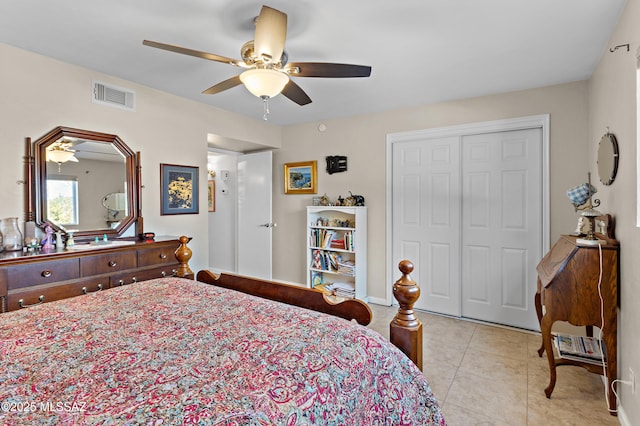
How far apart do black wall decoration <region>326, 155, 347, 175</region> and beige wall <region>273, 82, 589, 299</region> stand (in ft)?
0.21

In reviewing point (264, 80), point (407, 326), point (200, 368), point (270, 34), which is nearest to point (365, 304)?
point (407, 326)

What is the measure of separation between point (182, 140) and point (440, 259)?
3.15m

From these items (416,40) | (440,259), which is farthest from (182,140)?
(440,259)

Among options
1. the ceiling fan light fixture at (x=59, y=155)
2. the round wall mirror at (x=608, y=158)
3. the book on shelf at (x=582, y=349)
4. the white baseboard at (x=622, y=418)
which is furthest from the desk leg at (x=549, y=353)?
the ceiling fan light fixture at (x=59, y=155)

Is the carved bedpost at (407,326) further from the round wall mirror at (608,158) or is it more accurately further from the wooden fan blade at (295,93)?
the round wall mirror at (608,158)

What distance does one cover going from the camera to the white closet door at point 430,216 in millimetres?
3602

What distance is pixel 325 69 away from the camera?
6.40 ft

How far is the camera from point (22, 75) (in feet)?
7.84

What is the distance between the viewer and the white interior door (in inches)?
186

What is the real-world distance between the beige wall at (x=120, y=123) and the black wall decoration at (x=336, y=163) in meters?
1.03

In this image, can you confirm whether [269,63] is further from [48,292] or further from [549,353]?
[549,353]

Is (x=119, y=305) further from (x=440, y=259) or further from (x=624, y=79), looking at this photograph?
(x=440, y=259)

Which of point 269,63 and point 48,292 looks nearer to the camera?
point 269,63

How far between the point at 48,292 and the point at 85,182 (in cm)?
102
